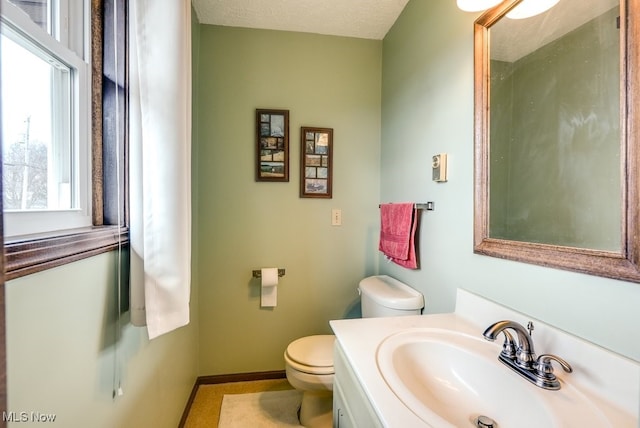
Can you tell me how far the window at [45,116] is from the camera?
0.60 metres

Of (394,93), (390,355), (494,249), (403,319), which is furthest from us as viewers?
(394,93)

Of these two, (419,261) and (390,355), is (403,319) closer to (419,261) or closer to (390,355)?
(390,355)

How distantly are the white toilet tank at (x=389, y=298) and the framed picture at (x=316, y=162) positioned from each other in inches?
27.7

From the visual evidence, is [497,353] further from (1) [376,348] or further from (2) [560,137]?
(2) [560,137]

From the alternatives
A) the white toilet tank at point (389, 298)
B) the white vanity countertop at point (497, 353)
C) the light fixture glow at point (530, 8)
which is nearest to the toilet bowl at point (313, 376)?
the white toilet tank at point (389, 298)

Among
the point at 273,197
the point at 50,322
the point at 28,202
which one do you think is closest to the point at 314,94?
the point at 273,197

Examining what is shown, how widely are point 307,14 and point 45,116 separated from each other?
1.54 meters

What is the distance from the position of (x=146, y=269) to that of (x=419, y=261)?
1229 millimetres

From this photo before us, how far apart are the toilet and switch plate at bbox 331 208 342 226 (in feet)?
1.63

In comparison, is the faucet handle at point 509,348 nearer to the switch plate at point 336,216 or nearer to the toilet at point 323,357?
the toilet at point 323,357

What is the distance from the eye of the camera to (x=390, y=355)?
2.71 feet

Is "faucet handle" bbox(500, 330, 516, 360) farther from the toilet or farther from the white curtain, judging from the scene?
the white curtain

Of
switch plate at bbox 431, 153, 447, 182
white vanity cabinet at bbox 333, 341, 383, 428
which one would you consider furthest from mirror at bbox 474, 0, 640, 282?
white vanity cabinet at bbox 333, 341, 383, 428

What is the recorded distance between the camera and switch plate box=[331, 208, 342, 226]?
6.30ft
